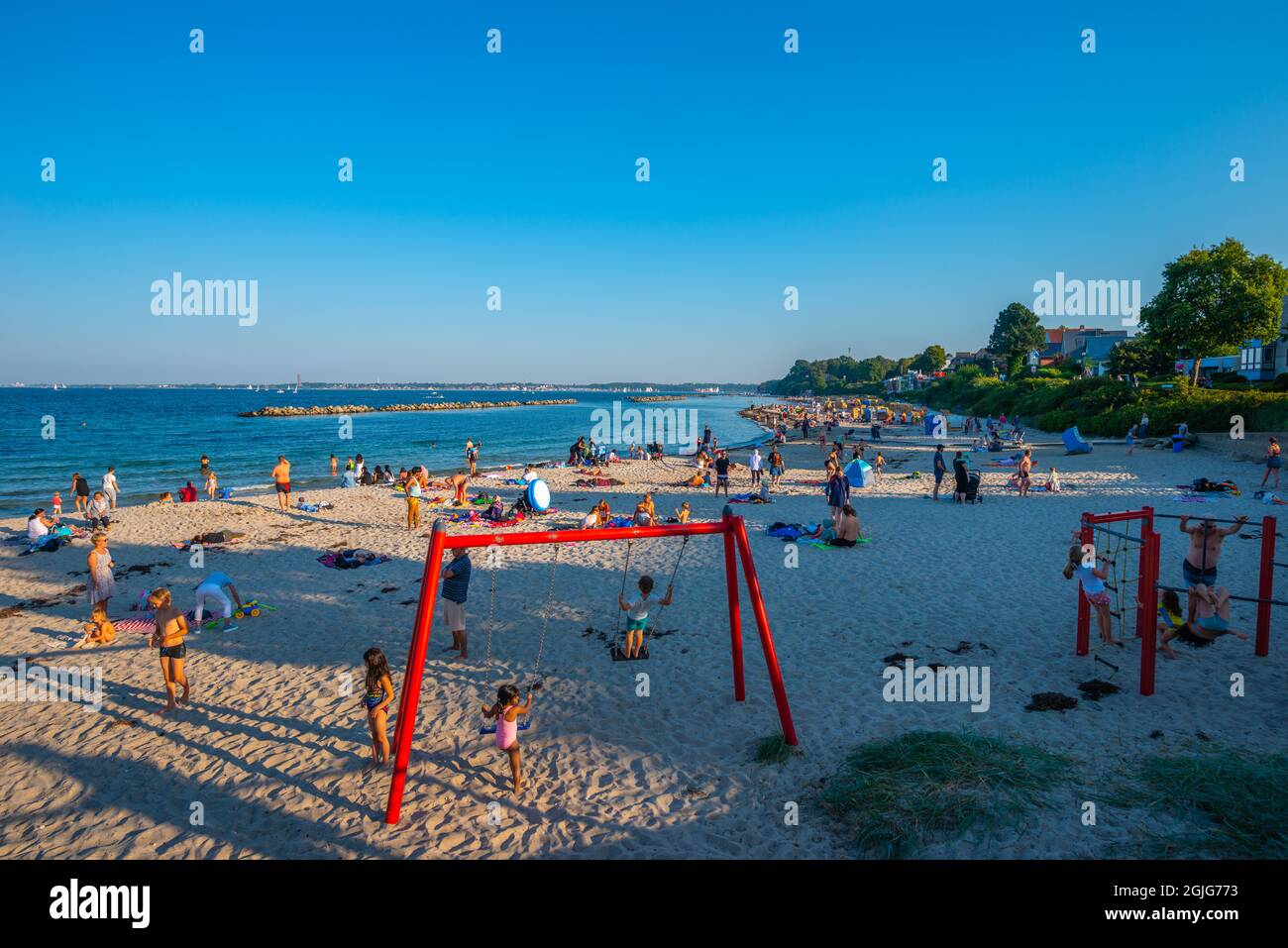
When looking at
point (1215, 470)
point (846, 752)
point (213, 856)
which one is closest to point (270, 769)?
point (213, 856)

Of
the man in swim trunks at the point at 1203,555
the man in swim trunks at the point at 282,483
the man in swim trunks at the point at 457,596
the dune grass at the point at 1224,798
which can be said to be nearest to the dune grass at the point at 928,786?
the dune grass at the point at 1224,798

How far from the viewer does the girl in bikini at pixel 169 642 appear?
780 centimetres

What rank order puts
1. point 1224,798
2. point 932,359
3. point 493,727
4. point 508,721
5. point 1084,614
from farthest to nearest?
point 932,359, point 1084,614, point 493,727, point 508,721, point 1224,798

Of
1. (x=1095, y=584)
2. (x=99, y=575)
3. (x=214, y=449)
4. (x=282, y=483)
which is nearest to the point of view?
(x=1095, y=584)

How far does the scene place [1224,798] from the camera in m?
5.19

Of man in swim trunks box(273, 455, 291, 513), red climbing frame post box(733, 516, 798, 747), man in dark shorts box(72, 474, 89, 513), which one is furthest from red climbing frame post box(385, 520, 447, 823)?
man in dark shorts box(72, 474, 89, 513)

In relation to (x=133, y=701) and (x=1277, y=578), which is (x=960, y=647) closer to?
(x=1277, y=578)

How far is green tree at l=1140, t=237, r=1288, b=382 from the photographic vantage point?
41.6 m

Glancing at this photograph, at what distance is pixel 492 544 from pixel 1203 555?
30.5 feet

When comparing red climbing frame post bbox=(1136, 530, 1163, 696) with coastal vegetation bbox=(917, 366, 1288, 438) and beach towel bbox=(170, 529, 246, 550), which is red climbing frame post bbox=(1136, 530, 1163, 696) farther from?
coastal vegetation bbox=(917, 366, 1288, 438)

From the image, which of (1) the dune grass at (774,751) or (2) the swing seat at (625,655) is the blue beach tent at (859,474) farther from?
(1) the dune grass at (774,751)

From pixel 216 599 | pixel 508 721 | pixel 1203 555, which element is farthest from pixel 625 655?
pixel 1203 555

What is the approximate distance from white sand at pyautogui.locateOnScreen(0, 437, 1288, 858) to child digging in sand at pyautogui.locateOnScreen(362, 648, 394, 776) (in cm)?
35

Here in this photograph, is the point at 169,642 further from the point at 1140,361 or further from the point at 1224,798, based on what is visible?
the point at 1140,361
